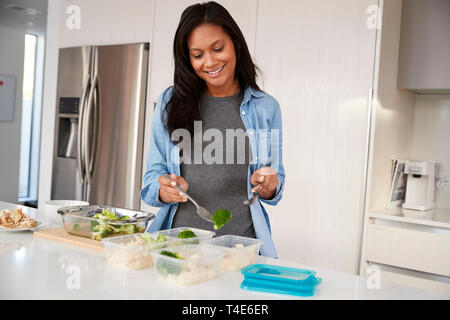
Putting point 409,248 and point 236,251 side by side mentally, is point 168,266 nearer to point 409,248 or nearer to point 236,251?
point 236,251

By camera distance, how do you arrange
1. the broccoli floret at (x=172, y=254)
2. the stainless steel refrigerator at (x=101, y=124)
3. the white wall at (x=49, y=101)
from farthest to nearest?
the white wall at (x=49, y=101) → the stainless steel refrigerator at (x=101, y=124) → the broccoli floret at (x=172, y=254)

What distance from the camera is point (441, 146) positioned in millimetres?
3211

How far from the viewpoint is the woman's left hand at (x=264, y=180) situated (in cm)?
167

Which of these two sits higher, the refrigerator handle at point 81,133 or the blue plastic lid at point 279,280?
the refrigerator handle at point 81,133

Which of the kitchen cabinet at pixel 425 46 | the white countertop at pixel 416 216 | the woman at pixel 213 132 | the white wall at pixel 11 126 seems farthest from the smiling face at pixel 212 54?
the white wall at pixel 11 126

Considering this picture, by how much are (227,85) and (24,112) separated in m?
5.57

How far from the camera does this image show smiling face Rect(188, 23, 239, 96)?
1854 mm

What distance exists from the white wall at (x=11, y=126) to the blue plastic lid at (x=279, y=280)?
19.0ft

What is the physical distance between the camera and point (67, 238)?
1677 mm

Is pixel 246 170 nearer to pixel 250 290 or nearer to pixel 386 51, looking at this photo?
pixel 250 290

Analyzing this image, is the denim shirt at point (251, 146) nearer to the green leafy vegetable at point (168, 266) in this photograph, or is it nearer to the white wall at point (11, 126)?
the green leafy vegetable at point (168, 266)

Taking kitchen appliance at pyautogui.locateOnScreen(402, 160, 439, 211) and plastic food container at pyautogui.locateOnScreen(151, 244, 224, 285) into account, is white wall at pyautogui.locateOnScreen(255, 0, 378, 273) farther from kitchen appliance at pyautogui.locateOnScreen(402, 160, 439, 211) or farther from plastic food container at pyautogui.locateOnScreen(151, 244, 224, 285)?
plastic food container at pyautogui.locateOnScreen(151, 244, 224, 285)

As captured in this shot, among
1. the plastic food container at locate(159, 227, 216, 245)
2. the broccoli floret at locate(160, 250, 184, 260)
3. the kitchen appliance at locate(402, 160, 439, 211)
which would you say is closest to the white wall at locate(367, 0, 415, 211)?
the kitchen appliance at locate(402, 160, 439, 211)

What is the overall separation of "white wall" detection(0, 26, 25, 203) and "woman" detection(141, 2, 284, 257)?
16.5ft
